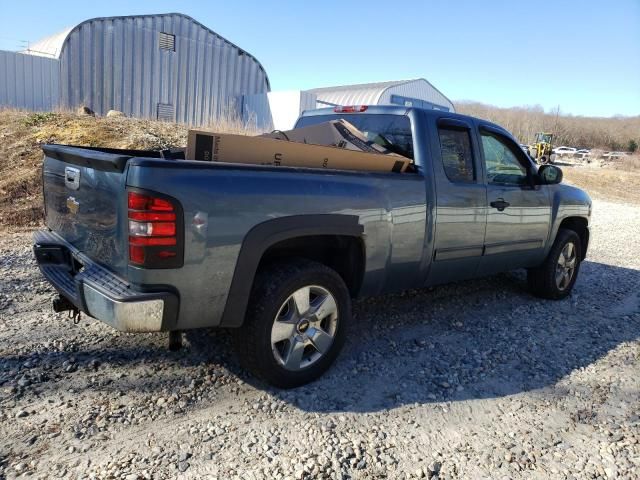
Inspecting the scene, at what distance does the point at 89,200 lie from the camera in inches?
116

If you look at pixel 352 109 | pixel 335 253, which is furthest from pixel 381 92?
pixel 335 253

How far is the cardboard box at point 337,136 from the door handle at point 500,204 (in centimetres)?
111

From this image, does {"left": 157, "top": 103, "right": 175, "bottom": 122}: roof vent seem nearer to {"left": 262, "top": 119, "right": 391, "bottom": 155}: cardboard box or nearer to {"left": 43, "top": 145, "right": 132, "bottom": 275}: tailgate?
{"left": 262, "top": 119, "right": 391, "bottom": 155}: cardboard box

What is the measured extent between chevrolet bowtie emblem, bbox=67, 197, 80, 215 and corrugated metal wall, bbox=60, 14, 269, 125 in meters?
17.0

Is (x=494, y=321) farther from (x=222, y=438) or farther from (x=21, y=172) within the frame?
(x=21, y=172)

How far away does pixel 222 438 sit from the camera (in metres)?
2.73

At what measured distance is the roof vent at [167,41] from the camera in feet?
67.1

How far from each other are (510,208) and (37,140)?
10.6 metres

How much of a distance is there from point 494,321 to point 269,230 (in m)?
2.87

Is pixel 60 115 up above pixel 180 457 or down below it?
above

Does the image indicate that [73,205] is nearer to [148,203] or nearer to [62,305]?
[62,305]

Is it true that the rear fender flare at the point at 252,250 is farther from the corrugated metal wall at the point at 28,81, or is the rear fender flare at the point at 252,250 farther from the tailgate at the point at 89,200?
the corrugated metal wall at the point at 28,81

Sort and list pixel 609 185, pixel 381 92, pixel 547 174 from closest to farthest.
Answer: pixel 547 174 → pixel 609 185 → pixel 381 92

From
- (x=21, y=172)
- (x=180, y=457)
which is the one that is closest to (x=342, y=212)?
(x=180, y=457)
